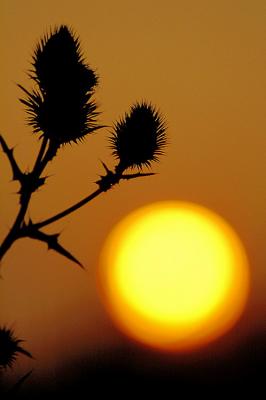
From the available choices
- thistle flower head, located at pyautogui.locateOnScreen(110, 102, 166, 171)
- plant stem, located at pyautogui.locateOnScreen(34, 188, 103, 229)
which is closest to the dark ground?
thistle flower head, located at pyautogui.locateOnScreen(110, 102, 166, 171)

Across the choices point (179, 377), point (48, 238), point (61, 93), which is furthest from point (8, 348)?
point (179, 377)

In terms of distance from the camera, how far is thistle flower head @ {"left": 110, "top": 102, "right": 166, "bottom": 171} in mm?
6270

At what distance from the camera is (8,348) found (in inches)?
184

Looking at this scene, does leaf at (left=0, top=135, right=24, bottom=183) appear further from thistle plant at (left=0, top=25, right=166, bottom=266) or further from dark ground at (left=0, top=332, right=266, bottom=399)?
dark ground at (left=0, top=332, right=266, bottom=399)

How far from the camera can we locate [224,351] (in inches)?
953

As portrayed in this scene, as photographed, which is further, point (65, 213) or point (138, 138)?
point (138, 138)

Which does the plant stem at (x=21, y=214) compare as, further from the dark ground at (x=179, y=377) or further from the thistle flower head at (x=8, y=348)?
the dark ground at (x=179, y=377)

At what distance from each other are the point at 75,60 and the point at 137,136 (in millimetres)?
850

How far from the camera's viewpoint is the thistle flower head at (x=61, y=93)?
5477 mm

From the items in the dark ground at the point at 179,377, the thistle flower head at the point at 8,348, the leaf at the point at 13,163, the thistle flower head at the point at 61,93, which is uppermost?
the dark ground at the point at 179,377

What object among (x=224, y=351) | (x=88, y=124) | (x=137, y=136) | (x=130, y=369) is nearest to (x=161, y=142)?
(x=137, y=136)

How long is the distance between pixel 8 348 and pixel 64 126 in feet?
5.56

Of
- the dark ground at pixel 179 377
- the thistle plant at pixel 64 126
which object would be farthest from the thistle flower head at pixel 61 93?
the dark ground at pixel 179 377

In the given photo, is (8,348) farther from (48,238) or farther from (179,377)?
(179,377)
